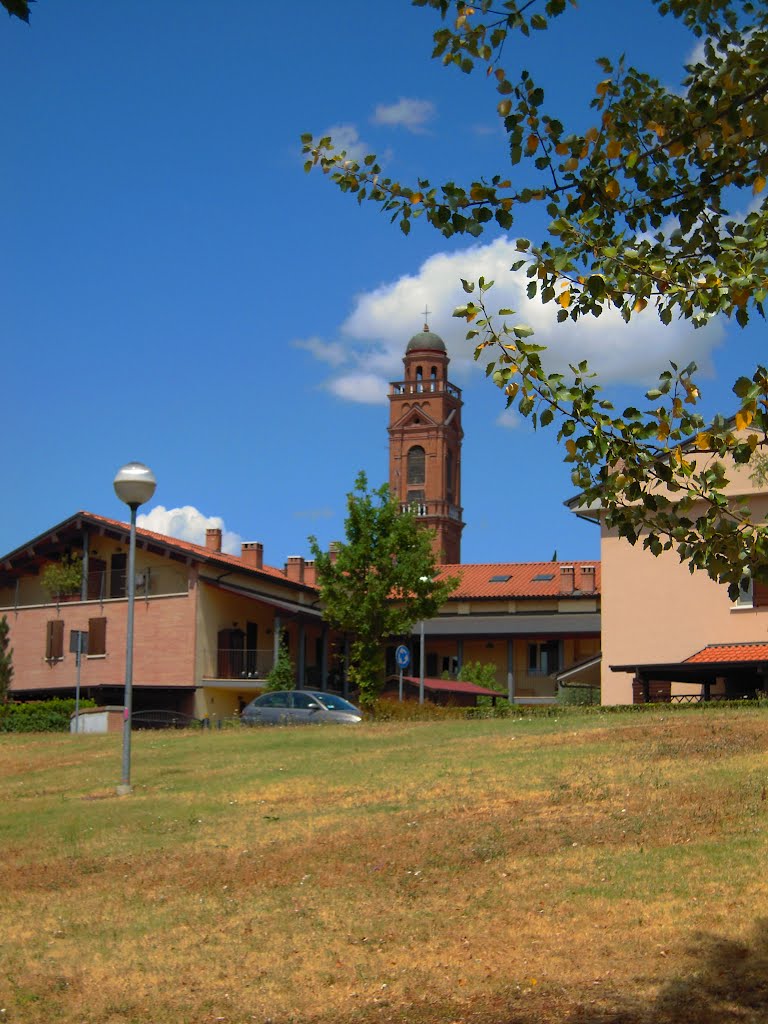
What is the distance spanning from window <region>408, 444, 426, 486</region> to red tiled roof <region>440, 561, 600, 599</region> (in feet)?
131

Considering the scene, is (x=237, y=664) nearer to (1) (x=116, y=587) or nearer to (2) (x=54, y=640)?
(1) (x=116, y=587)

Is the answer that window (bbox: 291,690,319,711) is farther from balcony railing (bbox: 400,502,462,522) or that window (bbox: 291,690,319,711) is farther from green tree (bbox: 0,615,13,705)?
A: balcony railing (bbox: 400,502,462,522)

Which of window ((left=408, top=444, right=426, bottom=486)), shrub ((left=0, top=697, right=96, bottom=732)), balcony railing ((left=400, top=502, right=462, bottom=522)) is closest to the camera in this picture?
shrub ((left=0, top=697, right=96, bottom=732))

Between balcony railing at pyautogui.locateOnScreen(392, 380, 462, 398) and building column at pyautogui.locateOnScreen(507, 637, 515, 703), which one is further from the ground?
balcony railing at pyautogui.locateOnScreen(392, 380, 462, 398)

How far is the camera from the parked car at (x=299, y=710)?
31.4 m

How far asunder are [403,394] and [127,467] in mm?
97786

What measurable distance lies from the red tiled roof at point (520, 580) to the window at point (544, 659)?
2.61m

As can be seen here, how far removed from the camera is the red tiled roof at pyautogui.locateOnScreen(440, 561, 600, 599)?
6512 cm

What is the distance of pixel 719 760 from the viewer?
16.2 m

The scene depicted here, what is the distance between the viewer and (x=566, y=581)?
6488 cm

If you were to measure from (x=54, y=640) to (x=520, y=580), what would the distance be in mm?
26655

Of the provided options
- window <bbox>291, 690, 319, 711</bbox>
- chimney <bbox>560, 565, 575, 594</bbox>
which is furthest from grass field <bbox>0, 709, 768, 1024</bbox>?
chimney <bbox>560, 565, 575, 594</bbox>

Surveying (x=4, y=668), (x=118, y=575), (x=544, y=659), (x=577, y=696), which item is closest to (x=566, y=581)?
(x=544, y=659)

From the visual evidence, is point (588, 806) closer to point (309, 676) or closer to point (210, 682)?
point (210, 682)
